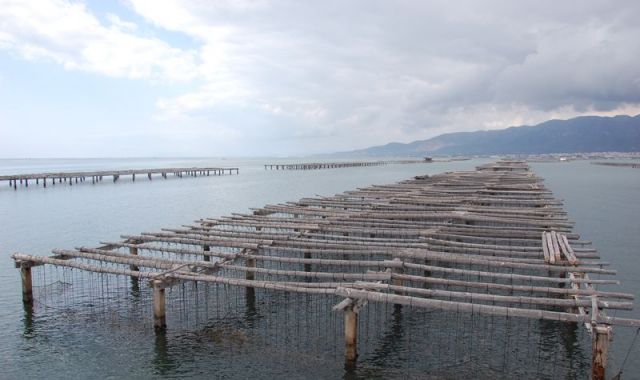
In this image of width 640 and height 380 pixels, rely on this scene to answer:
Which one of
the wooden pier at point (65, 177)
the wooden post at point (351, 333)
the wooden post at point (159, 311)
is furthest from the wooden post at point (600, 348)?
the wooden pier at point (65, 177)

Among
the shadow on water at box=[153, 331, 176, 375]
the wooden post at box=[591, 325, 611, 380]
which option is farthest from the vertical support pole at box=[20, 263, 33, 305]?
the wooden post at box=[591, 325, 611, 380]

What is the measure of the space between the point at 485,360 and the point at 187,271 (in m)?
8.03

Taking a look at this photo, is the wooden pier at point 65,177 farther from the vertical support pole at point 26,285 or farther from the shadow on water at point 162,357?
the shadow on water at point 162,357

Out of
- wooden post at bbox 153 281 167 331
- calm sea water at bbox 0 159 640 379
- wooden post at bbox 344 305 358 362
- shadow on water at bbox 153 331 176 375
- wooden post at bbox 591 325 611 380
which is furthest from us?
wooden post at bbox 153 281 167 331

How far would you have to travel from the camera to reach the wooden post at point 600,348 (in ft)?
29.1

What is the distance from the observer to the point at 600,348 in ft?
29.5

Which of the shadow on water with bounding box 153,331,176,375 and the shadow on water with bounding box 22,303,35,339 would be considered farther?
the shadow on water with bounding box 22,303,35,339

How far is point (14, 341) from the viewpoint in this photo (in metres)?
12.7

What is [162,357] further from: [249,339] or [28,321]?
[28,321]

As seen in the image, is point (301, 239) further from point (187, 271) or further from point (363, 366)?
point (363, 366)

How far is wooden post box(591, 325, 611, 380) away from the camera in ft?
29.1

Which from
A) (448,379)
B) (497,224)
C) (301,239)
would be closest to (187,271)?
(301,239)

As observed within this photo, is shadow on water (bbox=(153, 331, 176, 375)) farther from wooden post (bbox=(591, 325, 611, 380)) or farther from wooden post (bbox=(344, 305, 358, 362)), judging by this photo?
wooden post (bbox=(591, 325, 611, 380))

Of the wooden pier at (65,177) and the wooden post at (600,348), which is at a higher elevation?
the wooden pier at (65,177)
